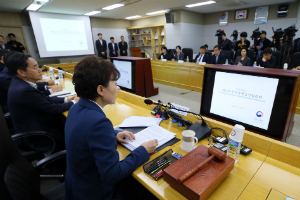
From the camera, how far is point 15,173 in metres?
0.77

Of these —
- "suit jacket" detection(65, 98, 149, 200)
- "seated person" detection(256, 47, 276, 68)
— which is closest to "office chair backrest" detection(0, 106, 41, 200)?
"suit jacket" detection(65, 98, 149, 200)

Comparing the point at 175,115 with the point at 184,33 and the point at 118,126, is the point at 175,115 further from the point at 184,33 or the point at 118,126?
the point at 184,33

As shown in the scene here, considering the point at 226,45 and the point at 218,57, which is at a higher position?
the point at 226,45

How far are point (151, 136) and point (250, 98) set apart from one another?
696 mm

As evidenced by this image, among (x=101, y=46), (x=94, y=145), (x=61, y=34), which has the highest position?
(x=61, y=34)

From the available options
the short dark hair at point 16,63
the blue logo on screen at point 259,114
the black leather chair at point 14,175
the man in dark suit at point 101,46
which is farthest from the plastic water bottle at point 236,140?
the man in dark suit at point 101,46

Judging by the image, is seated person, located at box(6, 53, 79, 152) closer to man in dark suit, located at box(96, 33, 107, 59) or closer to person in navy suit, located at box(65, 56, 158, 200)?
person in navy suit, located at box(65, 56, 158, 200)

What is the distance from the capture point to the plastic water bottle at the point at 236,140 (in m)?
0.82

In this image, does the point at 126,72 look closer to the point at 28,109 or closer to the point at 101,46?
the point at 28,109

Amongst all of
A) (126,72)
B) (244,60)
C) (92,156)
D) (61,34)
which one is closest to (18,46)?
(61,34)

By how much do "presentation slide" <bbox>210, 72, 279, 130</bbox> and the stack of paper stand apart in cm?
48

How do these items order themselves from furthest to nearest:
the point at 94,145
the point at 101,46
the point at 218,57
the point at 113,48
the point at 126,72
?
the point at 113,48 < the point at 101,46 < the point at 218,57 < the point at 126,72 < the point at 94,145

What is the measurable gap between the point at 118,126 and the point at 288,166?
1077 mm

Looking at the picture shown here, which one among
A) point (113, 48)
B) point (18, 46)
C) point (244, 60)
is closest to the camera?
point (244, 60)
